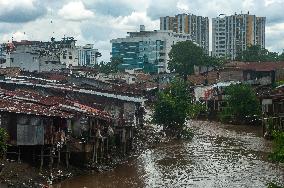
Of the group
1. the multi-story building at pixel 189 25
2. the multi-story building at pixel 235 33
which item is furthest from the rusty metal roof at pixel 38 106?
the multi-story building at pixel 189 25

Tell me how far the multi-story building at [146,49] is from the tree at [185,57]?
29857 millimetres

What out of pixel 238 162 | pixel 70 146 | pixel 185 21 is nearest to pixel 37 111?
pixel 70 146

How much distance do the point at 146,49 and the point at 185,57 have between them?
127ft

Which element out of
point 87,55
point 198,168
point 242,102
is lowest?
point 198,168

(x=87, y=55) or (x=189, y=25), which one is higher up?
(x=189, y=25)

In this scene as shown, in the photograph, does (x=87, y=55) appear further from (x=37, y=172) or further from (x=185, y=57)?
(x=37, y=172)

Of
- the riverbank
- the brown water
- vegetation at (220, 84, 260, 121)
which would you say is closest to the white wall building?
vegetation at (220, 84, 260, 121)

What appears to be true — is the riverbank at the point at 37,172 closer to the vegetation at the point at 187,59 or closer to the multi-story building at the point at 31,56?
the multi-story building at the point at 31,56

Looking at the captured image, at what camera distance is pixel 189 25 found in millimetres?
148375

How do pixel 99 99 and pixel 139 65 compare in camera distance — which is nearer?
pixel 99 99

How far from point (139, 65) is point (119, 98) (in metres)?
84.5

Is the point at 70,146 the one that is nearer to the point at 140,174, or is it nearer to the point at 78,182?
the point at 78,182

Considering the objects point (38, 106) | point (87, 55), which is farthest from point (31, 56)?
point (87, 55)

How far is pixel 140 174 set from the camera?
87.0 feet
